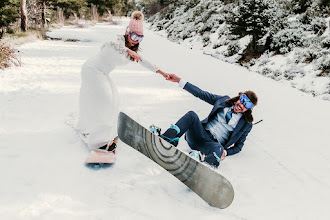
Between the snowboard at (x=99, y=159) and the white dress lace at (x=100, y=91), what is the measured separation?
0.35 feet

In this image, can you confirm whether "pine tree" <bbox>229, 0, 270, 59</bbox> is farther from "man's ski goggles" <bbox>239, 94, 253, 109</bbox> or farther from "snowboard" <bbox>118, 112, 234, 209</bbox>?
"snowboard" <bbox>118, 112, 234, 209</bbox>

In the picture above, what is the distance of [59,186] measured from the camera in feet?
8.44

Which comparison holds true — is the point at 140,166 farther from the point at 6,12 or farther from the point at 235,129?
the point at 6,12

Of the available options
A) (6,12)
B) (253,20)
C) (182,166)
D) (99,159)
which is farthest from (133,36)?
(6,12)

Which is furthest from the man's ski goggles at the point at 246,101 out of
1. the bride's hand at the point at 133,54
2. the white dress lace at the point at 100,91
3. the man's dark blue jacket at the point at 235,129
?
the white dress lace at the point at 100,91

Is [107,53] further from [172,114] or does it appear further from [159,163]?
[172,114]

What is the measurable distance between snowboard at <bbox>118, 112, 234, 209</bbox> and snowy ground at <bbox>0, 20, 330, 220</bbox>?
13 centimetres

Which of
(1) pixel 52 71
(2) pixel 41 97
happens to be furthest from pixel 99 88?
(1) pixel 52 71

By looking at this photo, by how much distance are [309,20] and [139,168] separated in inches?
384

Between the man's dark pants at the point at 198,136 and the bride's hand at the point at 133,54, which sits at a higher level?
the bride's hand at the point at 133,54

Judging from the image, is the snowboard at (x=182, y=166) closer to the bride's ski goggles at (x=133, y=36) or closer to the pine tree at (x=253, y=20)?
the bride's ski goggles at (x=133, y=36)

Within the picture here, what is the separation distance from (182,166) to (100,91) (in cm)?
130

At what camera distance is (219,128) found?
11.1ft

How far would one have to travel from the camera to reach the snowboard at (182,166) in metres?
2.42
